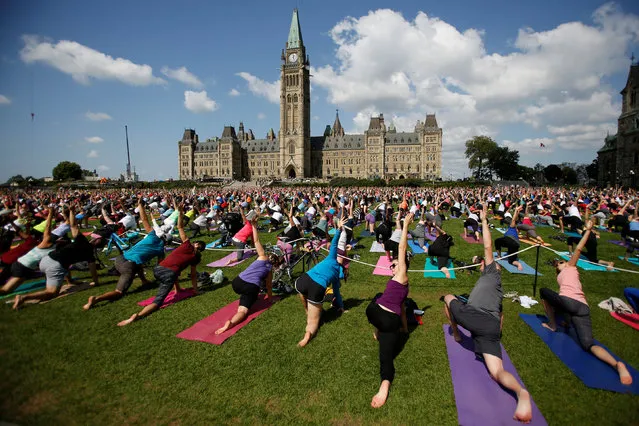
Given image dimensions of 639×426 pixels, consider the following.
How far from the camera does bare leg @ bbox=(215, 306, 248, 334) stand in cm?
589

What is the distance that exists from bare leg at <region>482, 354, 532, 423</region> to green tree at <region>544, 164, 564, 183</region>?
124162 millimetres

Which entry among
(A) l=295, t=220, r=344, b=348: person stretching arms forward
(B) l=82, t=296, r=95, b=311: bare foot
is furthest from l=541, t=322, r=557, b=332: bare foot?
(B) l=82, t=296, r=95, b=311: bare foot

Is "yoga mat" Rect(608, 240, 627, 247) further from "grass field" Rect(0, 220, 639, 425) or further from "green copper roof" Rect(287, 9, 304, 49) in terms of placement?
"green copper roof" Rect(287, 9, 304, 49)

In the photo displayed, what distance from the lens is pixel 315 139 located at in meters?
110

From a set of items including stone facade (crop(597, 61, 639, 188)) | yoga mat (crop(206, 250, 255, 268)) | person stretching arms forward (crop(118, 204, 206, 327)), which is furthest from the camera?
stone facade (crop(597, 61, 639, 188))

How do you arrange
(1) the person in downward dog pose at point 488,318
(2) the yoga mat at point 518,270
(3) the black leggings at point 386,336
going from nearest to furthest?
(1) the person in downward dog pose at point 488,318 < (3) the black leggings at point 386,336 < (2) the yoga mat at point 518,270

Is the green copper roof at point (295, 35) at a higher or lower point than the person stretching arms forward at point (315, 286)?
higher

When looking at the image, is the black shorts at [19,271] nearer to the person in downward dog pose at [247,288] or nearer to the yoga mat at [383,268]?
the person in downward dog pose at [247,288]

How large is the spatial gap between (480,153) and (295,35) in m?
67.8

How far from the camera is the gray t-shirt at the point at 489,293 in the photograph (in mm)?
4602

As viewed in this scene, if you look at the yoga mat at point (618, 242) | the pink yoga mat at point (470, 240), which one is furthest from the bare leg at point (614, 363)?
the yoga mat at point (618, 242)

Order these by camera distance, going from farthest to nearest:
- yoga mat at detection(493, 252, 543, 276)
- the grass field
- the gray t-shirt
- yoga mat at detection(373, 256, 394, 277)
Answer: yoga mat at detection(373, 256, 394, 277) → yoga mat at detection(493, 252, 543, 276) → the gray t-shirt → the grass field

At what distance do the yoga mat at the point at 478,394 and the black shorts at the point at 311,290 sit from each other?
91.5 inches

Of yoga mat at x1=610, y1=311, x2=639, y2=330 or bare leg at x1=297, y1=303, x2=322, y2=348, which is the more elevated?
bare leg at x1=297, y1=303, x2=322, y2=348
